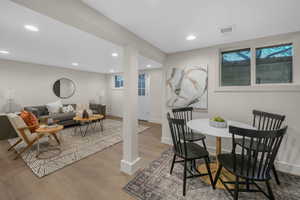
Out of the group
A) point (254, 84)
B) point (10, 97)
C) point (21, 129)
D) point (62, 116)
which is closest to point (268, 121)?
point (254, 84)

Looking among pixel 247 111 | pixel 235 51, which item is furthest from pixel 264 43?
pixel 247 111

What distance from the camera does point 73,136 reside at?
3.63m

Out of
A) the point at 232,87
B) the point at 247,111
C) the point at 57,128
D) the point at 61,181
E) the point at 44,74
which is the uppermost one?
the point at 44,74

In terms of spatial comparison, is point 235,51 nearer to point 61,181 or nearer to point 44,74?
point 61,181

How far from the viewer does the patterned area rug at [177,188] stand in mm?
1547

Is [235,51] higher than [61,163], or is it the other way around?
[235,51]

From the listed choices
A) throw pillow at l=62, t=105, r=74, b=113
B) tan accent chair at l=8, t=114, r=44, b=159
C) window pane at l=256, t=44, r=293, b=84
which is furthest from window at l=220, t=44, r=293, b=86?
throw pillow at l=62, t=105, r=74, b=113

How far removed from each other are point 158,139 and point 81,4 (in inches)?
127

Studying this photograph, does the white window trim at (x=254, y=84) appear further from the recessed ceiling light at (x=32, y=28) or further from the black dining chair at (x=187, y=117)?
the recessed ceiling light at (x=32, y=28)

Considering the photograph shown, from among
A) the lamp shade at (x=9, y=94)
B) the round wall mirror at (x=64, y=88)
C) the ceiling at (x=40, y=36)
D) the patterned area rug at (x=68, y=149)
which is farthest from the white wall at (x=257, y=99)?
the lamp shade at (x=9, y=94)

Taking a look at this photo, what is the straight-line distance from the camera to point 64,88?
5211mm

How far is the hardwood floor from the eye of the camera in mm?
1583

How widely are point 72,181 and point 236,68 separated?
11.9 ft

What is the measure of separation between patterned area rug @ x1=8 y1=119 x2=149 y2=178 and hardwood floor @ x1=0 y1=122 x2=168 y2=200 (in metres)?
0.12
